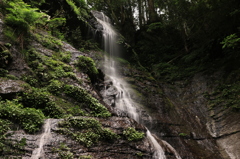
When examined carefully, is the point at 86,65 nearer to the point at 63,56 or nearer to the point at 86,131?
the point at 63,56

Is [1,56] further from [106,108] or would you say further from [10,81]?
[106,108]

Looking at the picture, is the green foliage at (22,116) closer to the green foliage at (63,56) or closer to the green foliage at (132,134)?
the green foliage at (132,134)

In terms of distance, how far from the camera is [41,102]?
675cm

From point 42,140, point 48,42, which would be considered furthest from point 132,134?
point 48,42

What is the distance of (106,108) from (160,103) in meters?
5.75

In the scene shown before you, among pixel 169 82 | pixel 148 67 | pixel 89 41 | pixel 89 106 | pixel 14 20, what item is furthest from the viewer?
pixel 148 67

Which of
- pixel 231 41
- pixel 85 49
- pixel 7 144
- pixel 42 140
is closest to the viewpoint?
pixel 7 144

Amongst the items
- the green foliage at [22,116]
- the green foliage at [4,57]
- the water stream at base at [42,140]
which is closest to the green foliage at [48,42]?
the green foliage at [4,57]

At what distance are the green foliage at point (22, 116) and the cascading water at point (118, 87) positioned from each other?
4091 millimetres

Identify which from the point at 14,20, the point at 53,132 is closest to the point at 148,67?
the point at 14,20

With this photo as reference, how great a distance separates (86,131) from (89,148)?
0.61 meters

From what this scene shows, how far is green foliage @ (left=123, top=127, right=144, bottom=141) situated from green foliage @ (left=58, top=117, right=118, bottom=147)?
43cm

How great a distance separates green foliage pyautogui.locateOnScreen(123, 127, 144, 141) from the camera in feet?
21.8

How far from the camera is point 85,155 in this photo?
537 cm
